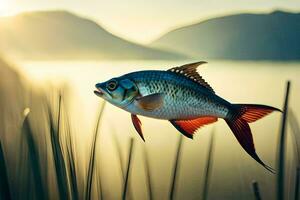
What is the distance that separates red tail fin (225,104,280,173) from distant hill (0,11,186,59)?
0.34 metres

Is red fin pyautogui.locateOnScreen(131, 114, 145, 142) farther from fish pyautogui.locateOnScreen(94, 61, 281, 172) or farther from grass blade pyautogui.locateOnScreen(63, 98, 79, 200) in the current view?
grass blade pyautogui.locateOnScreen(63, 98, 79, 200)

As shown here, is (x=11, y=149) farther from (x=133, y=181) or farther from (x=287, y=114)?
(x=287, y=114)

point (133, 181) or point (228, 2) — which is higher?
point (228, 2)

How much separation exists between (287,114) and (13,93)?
1019 millimetres

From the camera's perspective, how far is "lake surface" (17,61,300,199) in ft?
5.57

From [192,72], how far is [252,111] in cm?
25

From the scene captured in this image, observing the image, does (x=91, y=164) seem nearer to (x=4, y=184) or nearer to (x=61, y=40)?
(x=4, y=184)

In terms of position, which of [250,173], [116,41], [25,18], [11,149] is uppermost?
[25,18]

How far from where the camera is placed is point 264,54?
1697mm

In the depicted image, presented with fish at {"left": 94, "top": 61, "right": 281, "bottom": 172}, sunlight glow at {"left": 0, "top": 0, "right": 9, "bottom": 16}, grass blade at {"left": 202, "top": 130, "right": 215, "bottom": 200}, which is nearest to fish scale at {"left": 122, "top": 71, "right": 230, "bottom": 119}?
fish at {"left": 94, "top": 61, "right": 281, "bottom": 172}

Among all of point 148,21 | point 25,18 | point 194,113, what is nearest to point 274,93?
point 194,113

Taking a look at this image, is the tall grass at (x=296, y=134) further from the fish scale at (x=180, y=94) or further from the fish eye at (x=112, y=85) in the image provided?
the fish eye at (x=112, y=85)

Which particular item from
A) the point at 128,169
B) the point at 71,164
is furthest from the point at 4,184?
the point at 128,169

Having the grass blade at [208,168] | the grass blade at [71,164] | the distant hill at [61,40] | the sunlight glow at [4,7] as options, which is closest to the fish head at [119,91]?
the distant hill at [61,40]
